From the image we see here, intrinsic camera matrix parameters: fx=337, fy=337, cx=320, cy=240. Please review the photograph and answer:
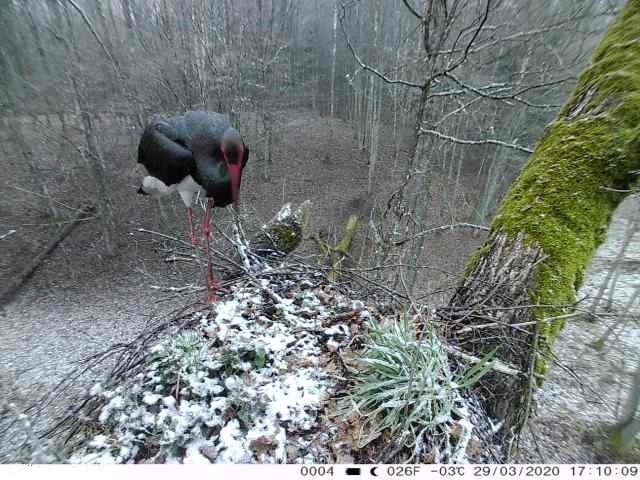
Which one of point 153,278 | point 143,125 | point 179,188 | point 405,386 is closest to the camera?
point 405,386

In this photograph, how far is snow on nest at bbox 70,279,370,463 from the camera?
130 centimetres

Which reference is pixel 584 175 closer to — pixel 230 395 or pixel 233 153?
pixel 230 395

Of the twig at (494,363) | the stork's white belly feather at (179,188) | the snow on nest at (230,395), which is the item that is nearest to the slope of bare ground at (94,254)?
the stork's white belly feather at (179,188)

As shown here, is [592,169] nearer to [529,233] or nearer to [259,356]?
[529,233]

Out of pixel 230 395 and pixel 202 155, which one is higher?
pixel 202 155

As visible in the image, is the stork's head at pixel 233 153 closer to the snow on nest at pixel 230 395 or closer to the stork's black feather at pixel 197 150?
the stork's black feather at pixel 197 150

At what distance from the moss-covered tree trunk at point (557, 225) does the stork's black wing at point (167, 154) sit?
2.21 meters

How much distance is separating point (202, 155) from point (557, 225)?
240 cm

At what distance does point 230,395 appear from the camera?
147cm

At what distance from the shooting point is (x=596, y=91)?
178 centimetres

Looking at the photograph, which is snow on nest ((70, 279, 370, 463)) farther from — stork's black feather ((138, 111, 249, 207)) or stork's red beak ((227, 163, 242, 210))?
stork's black feather ((138, 111, 249, 207))

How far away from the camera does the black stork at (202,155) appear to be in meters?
2.51

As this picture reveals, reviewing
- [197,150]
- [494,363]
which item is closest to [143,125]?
[197,150]

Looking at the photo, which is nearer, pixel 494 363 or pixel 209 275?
pixel 494 363
